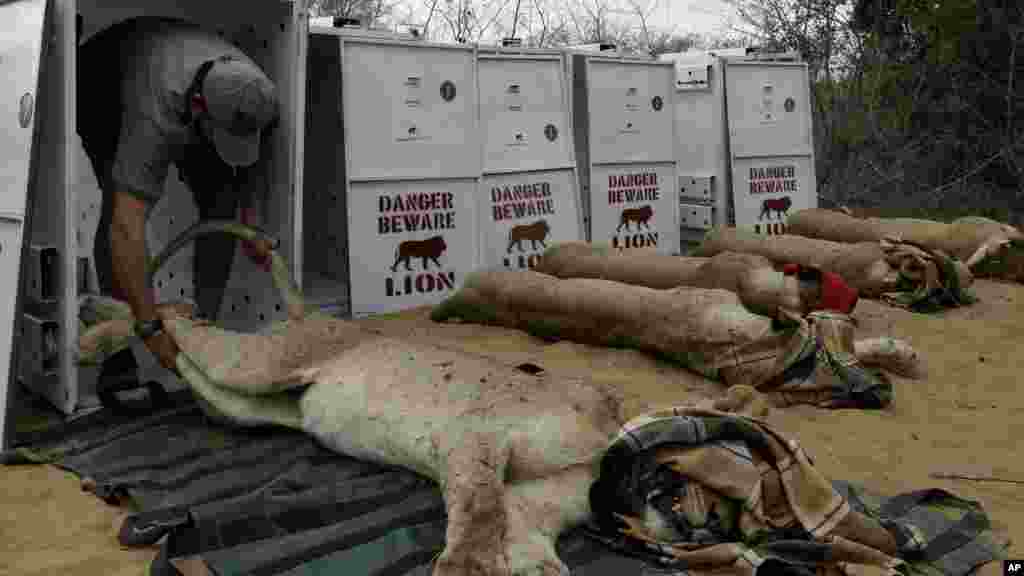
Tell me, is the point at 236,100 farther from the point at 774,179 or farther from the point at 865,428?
the point at 774,179

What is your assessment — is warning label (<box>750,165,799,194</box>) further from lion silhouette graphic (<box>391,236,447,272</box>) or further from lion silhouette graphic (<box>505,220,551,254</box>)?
lion silhouette graphic (<box>391,236,447,272</box>)

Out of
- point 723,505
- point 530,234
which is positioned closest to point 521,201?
point 530,234

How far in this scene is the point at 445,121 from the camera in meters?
6.75

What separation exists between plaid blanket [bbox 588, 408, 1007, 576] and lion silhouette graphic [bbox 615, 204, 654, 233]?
17.3ft

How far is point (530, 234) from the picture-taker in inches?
293

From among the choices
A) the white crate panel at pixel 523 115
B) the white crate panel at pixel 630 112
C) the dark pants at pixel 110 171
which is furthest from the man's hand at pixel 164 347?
the white crate panel at pixel 630 112

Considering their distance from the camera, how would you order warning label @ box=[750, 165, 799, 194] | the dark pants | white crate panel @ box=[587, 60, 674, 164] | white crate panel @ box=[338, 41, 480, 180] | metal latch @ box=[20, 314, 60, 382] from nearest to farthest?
metal latch @ box=[20, 314, 60, 382], the dark pants, white crate panel @ box=[338, 41, 480, 180], white crate panel @ box=[587, 60, 674, 164], warning label @ box=[750, 165, 799, 194]

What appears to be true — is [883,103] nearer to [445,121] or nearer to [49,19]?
[445,121]

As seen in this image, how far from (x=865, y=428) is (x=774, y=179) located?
5303mm

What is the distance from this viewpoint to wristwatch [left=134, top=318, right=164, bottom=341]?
434cm

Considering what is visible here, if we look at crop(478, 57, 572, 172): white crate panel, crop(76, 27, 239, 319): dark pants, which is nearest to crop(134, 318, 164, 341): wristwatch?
crop(76, 27, 239, 319): dark pants

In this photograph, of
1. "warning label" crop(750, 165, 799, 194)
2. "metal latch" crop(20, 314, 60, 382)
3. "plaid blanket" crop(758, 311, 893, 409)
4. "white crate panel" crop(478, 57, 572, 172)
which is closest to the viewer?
"metal latch" crop(20, 314, 60, 382)

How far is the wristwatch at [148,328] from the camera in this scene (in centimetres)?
434

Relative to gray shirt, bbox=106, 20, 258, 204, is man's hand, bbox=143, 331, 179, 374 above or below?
below
